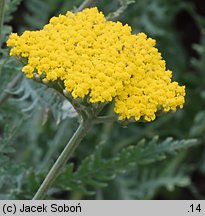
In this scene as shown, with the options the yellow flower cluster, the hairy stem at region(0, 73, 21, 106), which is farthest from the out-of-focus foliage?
the yellow flower cluster

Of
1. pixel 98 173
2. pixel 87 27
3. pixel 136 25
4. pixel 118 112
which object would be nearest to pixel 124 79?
pixel 118 112

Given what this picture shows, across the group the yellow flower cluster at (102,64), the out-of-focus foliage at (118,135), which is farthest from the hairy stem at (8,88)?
the yellow flower cluster at (102,64)

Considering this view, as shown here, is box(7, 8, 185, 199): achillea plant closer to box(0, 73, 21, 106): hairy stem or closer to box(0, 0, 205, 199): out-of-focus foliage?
box(0, 0, 205, 199): out-of-focus foliage

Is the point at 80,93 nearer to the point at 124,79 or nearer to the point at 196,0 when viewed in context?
the point at 124,79

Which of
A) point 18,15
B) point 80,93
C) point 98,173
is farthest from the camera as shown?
point 18,15

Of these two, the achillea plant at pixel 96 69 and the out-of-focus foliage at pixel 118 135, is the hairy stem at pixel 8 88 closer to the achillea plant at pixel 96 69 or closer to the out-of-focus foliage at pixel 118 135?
the out-of-focus foliage at pixel 118 135

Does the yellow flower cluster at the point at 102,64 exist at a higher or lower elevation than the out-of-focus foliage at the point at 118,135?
lower
